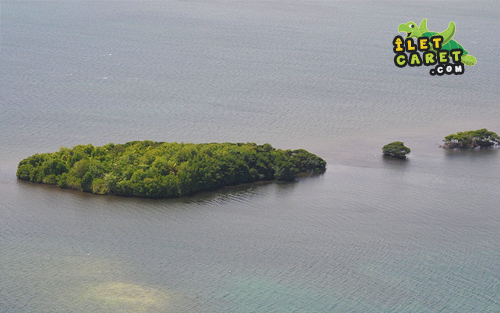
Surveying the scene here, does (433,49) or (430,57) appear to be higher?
(433,49)

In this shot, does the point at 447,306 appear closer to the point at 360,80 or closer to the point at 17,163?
the point at 17,163

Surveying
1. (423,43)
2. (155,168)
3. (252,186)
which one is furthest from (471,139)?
(423,43)

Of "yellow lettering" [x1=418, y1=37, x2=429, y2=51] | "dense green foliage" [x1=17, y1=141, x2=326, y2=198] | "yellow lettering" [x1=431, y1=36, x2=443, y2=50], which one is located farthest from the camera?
"dense green foliage" [x1=17, y1=141, x2=326, y2=198]

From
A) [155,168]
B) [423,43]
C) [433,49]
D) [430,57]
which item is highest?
[423,43]

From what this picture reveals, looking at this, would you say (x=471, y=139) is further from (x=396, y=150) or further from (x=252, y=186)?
(x=252, y=186)

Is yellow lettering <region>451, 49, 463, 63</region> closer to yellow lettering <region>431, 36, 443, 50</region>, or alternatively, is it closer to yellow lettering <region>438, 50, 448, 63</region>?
yellow lettering <region>438, 50, 448, 63</region>

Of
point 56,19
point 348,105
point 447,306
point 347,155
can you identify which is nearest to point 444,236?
point 447,306

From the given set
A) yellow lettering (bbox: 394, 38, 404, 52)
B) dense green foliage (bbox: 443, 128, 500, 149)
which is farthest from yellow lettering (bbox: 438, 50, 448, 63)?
dense green foliage (bbox: 443, 128, 500, 149)
